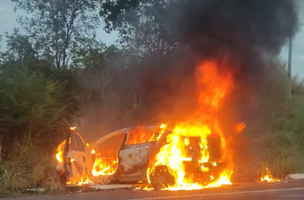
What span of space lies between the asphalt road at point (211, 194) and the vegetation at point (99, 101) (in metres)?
1.51

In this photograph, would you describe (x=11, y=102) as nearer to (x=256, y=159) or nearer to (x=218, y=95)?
(x=218, y=95)

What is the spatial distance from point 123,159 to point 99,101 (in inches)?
229

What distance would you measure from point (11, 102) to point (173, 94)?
511cm

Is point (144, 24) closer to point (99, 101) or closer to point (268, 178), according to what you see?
point (99, 101)

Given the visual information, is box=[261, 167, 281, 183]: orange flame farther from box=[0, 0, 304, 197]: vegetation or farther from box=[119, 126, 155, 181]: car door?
box=[119, 126, 155, 181]: car door

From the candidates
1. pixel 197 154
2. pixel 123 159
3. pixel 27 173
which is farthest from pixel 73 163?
pixel 197 154

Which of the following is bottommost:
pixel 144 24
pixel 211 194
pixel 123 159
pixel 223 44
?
pixel 211 194

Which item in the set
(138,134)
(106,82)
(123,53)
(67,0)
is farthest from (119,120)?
(67,0)

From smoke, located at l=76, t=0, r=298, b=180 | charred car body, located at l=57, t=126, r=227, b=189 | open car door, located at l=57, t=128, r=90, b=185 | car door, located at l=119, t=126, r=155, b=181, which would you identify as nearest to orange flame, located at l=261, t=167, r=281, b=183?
smoke, located at l=76, t=0, r=298, b=180

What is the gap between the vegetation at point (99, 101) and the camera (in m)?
13.1

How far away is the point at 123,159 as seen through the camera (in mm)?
10211

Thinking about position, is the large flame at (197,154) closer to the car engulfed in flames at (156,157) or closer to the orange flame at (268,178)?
the car engulfed in flames at (156,157)

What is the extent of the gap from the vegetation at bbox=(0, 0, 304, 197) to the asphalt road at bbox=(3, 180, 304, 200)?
4.97 ft

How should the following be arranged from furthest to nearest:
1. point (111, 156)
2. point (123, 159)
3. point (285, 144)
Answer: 1. point (285, 144)
2. point (111, 156)
3. point (123, 159)
